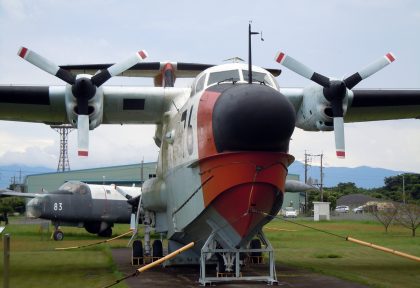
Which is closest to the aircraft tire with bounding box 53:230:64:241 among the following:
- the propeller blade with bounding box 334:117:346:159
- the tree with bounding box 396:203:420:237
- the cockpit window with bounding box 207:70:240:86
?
the propeller blade with bounding box 334:117:346:159

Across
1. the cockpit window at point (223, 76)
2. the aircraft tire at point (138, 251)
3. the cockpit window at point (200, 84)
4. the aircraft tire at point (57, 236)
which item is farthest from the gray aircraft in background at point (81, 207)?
the cockpit window at point (223, 76)

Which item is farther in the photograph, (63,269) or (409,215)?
(409,215)

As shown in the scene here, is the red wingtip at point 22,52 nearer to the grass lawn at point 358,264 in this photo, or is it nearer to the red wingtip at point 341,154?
the red wingtip at point 341,154

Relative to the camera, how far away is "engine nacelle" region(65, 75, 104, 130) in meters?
13.5

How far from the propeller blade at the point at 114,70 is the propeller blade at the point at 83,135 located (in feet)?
3.00

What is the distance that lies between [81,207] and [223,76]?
59.6 feet

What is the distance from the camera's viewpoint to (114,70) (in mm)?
14164

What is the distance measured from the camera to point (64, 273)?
539 inches

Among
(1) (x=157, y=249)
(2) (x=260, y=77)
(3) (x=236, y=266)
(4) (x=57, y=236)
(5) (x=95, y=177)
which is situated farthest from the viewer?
(5) (x=95, y=177)

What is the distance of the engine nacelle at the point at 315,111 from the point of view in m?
14.1

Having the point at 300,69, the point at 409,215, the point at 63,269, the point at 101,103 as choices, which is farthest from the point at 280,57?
the point at 409,215

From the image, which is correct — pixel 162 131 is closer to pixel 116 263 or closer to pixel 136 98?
pixel 136 98

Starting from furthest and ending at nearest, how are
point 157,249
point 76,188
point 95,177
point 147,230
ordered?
point 95,177
point 76,188
point 147,230
point 157,249

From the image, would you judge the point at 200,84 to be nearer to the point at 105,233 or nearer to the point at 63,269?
the point at 63,269
